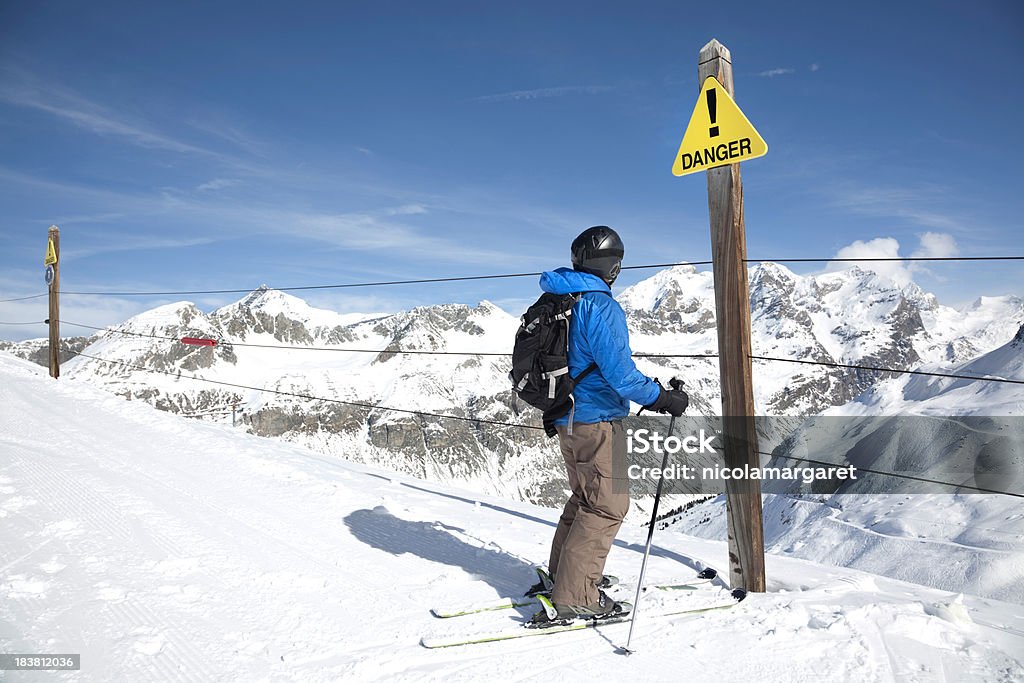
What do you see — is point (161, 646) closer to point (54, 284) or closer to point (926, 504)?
point (54, 284)

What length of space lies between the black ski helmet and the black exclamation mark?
1603 millimetres

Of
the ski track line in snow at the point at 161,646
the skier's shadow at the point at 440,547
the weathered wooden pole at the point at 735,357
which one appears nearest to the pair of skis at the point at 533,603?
the weathered wooden pole at the point at 735,357

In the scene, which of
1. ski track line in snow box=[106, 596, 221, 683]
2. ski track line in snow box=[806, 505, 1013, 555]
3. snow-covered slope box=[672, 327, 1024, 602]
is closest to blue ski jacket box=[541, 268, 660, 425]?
snow-covered slope box=[672, 327, 1024, 602]

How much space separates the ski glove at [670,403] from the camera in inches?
162

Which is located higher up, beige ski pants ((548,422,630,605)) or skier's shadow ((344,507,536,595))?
beige ski pants ((548,422,630,605))

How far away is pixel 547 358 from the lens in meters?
4.14

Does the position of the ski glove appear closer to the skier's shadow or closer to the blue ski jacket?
the blue ski jacket

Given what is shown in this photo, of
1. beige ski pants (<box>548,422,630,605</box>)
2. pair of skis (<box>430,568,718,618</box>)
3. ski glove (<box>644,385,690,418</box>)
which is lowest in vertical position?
pair of skis (<box>430,568,718,618</box>)

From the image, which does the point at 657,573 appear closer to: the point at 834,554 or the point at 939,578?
the point at 939,578

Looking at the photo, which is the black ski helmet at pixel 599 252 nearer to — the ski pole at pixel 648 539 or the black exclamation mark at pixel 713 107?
the ski pole at pixel 648 539

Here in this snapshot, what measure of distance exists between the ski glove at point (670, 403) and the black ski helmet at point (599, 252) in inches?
36.7

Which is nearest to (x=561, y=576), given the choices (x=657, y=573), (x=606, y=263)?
(x=657, y=573)

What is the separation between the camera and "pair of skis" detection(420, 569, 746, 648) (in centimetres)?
387

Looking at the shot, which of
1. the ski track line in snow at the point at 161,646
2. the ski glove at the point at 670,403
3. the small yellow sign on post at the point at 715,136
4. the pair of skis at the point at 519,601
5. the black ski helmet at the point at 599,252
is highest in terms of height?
the small yellow sign on post at the point at 715,136
